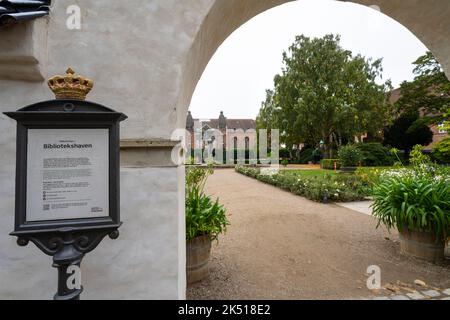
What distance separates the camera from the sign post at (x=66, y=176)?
146 cm

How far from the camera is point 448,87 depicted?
20.9 metres

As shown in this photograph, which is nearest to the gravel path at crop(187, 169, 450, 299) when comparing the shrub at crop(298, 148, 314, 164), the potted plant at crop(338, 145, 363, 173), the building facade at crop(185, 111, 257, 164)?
the building facade at crop(185, 111, 257, 164)

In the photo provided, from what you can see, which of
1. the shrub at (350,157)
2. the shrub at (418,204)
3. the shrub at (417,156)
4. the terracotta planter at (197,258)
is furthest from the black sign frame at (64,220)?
the shrub at (350,157)

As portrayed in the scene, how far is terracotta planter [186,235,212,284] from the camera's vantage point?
341 cm

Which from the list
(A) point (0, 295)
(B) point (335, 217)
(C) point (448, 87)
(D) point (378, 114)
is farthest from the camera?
(D) point (378, 114)

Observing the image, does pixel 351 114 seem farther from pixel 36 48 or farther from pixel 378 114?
pixel 36 48

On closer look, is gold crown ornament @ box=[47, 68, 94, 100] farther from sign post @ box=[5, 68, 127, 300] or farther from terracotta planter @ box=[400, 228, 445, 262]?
terracotta planter @ box=[400, 228, 445, 262]

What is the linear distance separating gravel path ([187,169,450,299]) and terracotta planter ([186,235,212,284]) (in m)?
0.12

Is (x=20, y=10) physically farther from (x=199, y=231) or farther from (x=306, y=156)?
(x=306, y=156)

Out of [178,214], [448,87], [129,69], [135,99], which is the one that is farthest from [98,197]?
[448,87]

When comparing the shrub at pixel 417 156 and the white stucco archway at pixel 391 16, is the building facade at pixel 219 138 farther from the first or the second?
the shrub at pixel 417 156

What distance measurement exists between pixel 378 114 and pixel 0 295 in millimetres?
29301

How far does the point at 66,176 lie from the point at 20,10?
4.07 feet

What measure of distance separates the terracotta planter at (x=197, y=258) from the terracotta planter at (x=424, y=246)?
3443mm
